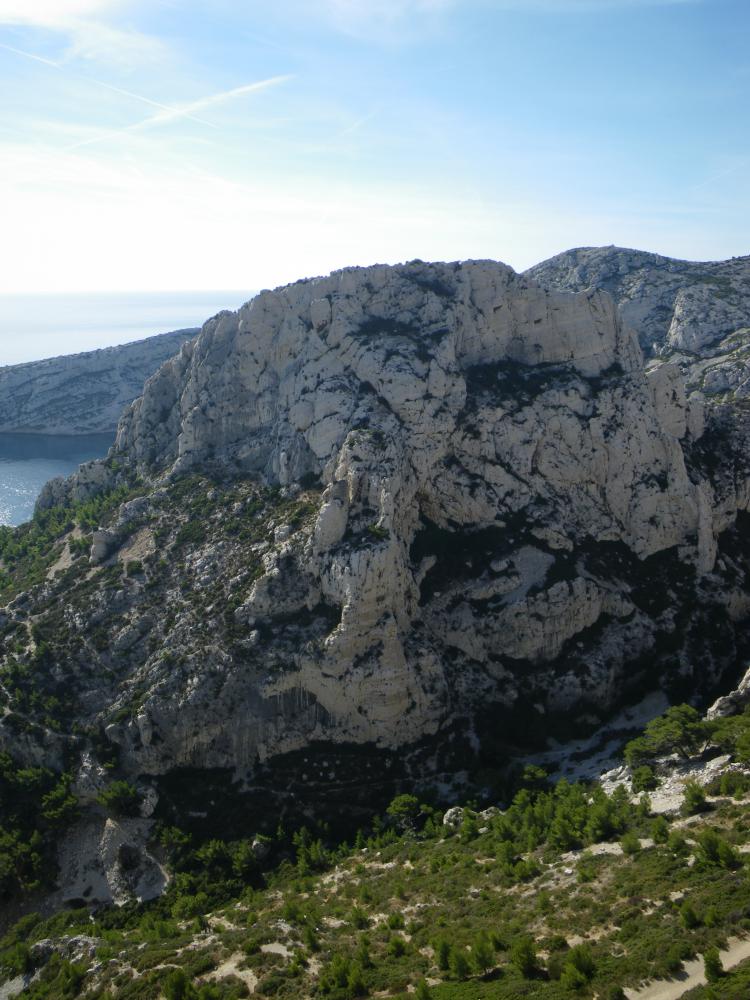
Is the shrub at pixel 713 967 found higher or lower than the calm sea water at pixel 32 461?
lower

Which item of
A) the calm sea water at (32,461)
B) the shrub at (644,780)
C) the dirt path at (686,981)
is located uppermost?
the calm sea water at (32,461)

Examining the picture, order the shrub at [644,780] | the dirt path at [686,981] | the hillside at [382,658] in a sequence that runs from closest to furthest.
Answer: the dirt path at [686,981] < the hillside at [382,658] < the shrub at [644,780]

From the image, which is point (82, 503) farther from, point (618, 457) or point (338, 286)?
point (618, 457)

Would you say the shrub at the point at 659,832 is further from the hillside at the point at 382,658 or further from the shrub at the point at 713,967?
the shrub at the point at 713,967

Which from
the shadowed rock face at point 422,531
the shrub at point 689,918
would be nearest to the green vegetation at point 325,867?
the shrub at point 689,918

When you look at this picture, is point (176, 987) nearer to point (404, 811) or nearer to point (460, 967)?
point (460, 967)

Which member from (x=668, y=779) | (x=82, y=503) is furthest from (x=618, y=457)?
(x=82, y=503)

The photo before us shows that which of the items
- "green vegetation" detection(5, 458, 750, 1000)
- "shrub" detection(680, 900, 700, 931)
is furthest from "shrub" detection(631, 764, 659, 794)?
"shrub" detection(680, 900, 700, 931)
